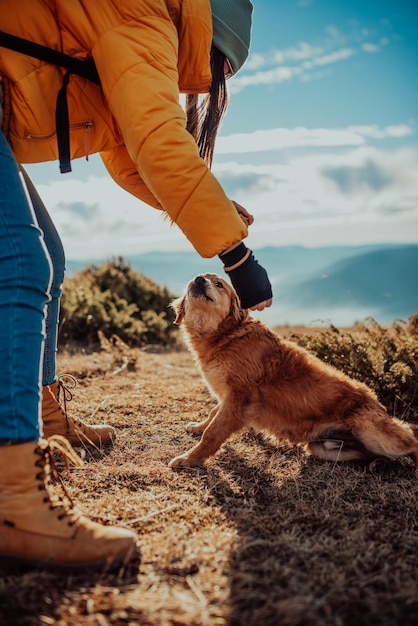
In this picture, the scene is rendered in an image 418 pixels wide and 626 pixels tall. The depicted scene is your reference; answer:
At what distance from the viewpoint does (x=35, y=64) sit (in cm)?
219

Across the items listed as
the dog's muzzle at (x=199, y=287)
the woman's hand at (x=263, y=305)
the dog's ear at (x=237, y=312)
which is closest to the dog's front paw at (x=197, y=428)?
the dog's ear at (x=237, y=312)

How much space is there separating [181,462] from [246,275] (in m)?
1.32

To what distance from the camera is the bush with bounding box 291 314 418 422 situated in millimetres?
4309

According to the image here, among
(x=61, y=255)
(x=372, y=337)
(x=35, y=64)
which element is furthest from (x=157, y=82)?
(x=372, y=337)

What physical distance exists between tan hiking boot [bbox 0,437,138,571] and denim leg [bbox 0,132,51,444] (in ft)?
0.33

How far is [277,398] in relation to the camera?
3.54m

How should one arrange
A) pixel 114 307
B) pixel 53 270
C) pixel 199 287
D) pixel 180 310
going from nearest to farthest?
pixel 53 270
pixel 199 287
pixel 180 310
pixel 114 307

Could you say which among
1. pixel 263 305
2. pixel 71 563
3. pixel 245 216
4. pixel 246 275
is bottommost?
pixel 71 563

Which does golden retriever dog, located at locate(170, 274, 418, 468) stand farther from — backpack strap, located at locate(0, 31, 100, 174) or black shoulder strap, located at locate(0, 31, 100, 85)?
black shoulder strap, located at locate(0, 31, 100, 85)

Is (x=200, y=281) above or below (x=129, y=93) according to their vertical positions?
below

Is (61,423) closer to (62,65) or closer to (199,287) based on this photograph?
(199,287)

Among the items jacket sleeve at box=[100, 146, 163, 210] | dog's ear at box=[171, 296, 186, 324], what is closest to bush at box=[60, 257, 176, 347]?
dog's ear at box=[171, 296, 186, 324]

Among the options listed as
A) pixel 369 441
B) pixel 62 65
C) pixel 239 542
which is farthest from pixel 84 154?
→ pixel 369 441

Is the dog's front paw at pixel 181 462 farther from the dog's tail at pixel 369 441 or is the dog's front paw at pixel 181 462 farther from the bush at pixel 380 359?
the bush at pixel 380 359
